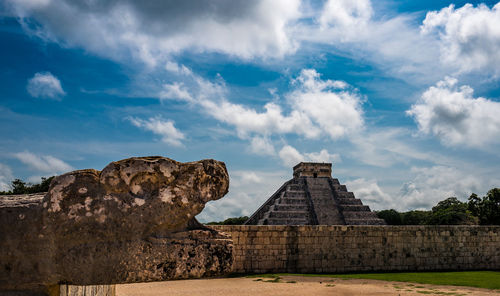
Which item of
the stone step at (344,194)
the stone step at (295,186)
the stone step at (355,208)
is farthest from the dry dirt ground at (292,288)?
the stone step at (344,194)

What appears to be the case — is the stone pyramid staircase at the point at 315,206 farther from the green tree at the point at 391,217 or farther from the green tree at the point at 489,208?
the green tree at the point at 391,217

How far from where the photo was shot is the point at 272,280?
1199cm

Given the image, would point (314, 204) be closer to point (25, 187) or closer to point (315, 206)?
point (315, 206)

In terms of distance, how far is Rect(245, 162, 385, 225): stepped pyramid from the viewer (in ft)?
81.6

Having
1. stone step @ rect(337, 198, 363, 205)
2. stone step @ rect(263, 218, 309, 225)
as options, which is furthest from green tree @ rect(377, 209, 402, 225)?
stone step @ rect(263, 218, 309, 225)

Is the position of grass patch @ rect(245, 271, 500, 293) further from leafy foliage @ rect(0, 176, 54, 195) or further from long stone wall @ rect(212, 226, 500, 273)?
leafy foliage @ rect(0, 176, 54, 195)

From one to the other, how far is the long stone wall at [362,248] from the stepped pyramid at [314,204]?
28.3 feet

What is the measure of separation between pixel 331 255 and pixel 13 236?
1394 centimetres

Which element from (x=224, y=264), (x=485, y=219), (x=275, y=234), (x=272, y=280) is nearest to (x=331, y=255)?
(x=275, y=234)

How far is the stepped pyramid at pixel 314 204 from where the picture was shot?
81.6ft

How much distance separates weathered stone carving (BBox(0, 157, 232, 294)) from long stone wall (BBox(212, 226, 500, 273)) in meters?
11.3

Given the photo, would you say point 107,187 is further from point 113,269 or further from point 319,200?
point 319,200

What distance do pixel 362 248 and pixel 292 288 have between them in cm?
568

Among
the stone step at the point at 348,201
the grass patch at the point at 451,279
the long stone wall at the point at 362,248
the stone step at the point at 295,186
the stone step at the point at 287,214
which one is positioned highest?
the stone step at the point at 295,186
